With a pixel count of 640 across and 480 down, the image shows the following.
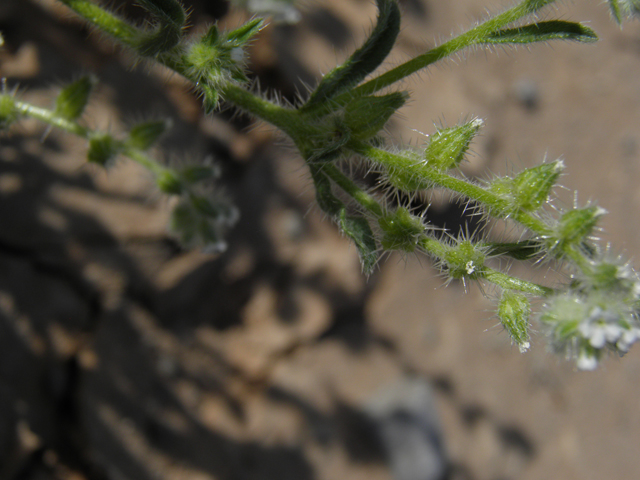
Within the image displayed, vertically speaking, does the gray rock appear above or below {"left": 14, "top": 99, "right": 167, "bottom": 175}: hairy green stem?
above

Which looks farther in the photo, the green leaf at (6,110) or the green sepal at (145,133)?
the green sepal at (145,133)

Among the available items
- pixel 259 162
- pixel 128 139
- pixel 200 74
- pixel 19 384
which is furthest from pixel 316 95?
pixel 19 384

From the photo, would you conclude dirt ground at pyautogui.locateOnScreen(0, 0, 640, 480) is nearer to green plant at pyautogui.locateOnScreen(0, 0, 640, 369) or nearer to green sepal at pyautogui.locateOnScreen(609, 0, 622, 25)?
green plant at pyautogui.locateOnScreen(0, 0, 640, 369)

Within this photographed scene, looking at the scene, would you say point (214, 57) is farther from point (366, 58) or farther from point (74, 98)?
point (74, 98)

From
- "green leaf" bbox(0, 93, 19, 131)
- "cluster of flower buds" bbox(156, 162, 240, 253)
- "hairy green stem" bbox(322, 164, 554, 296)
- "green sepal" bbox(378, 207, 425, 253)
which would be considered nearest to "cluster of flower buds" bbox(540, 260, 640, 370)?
"hairy green stem" bbox(322, 164, 554, 296)

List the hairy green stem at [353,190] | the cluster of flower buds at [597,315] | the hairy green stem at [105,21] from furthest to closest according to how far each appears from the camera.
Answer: the hairy green stem at [105,21] < the hairy green stem at [353,190] < the cluster of flower buds at [597,315]

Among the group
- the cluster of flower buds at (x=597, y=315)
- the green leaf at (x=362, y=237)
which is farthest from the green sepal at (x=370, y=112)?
the cluster of flower buds at (x=597, y=315)

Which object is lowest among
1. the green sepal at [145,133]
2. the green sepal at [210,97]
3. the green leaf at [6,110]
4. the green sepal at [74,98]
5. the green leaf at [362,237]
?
the green leaf at [6,110]

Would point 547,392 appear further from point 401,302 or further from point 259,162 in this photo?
point 259,162

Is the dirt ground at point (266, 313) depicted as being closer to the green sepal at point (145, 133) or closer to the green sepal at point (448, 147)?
the green sepal at point (145, 133)
